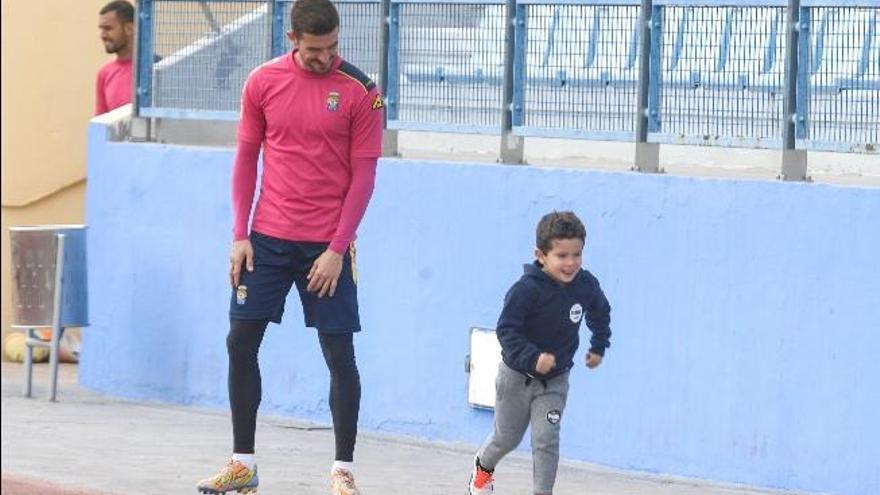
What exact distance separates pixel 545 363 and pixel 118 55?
250 inches

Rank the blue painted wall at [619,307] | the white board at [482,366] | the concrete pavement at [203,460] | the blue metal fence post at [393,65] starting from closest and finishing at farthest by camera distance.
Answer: the concrete pavement at [203,460] → the blue painted wall at [619,307] → the white board at [482,366] → the blue metal fence post at [393,65]

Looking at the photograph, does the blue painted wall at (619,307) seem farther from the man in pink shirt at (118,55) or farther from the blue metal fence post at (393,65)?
the man in pink shirt at (118,55)

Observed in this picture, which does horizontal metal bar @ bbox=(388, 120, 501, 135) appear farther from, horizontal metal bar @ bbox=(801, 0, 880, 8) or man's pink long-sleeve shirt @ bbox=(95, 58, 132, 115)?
man's pink long-sleeve shirt @ bbox=(95, 58, 132, 115)

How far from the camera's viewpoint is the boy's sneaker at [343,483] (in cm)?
809

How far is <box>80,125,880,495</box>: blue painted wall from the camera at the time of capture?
9.07m

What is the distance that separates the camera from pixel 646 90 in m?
10.1

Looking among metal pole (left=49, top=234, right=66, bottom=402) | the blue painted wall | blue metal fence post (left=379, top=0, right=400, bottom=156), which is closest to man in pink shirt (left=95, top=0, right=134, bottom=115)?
the blue painted wall

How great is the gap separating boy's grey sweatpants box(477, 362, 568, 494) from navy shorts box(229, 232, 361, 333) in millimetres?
654

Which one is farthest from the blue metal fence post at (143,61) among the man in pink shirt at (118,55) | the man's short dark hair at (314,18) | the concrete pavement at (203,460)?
the man's short dark hair at (314,18)

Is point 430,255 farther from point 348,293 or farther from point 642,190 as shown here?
point 348,293

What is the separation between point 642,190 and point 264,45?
286 centimetres

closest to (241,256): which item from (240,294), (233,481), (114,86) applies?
(240,294)

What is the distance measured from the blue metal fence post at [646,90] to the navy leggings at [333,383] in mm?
2408

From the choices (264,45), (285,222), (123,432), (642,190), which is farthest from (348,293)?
(264,45)
